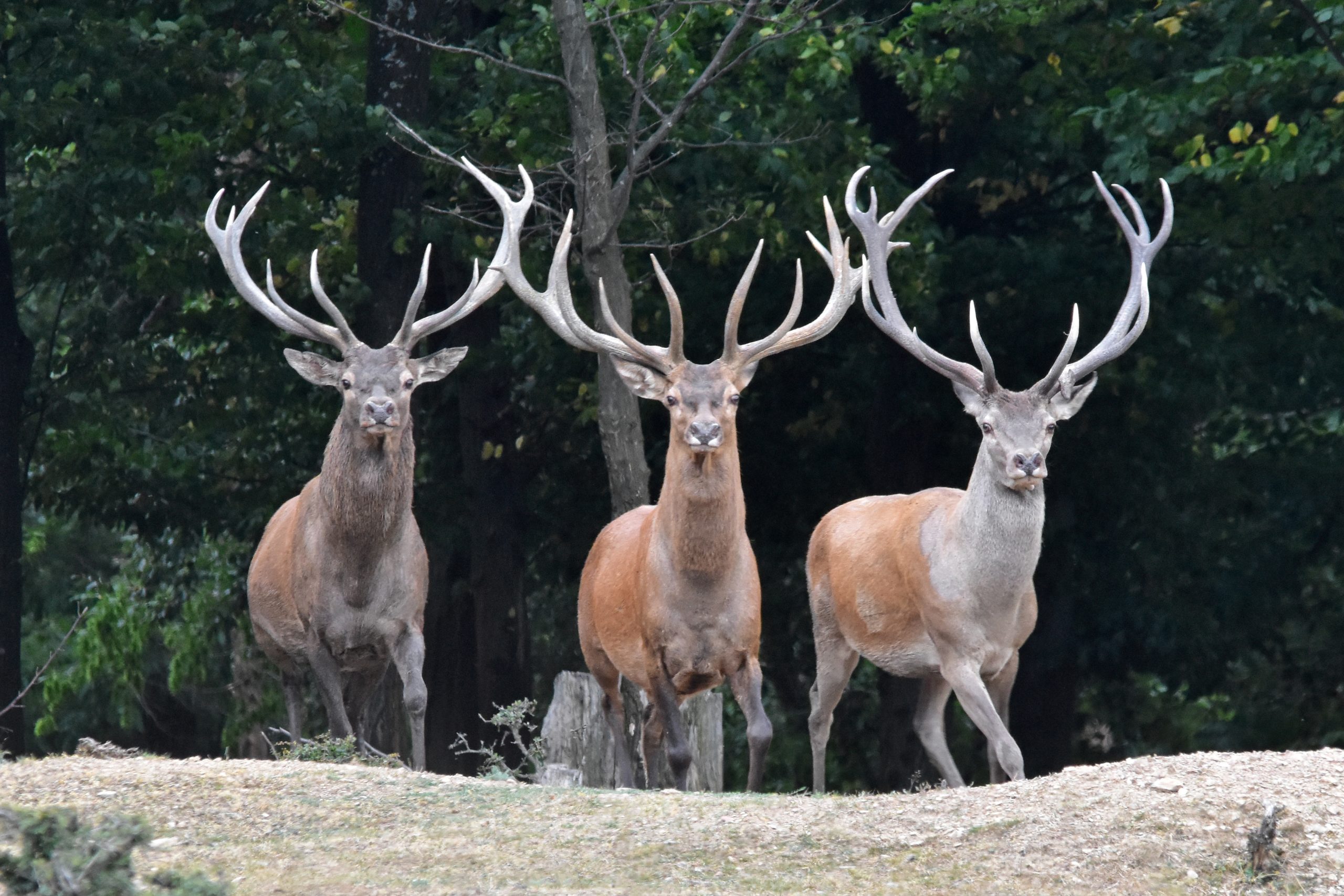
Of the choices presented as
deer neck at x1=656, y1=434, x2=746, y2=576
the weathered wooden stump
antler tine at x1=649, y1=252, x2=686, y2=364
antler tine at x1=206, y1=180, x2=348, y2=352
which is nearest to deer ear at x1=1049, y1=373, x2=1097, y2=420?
deer neck at x1=656, y1=434, x2=746, y2=576

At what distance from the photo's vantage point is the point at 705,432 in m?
8.52

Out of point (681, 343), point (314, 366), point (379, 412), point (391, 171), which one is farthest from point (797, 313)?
point (391, 171)

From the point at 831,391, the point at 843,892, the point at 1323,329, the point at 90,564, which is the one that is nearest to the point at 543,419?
the point at 831,391

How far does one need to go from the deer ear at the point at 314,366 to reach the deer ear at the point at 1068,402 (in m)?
3.50

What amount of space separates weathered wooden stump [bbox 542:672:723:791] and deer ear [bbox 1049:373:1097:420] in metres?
2.59

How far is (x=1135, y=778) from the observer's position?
699 cm

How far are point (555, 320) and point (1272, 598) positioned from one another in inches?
362

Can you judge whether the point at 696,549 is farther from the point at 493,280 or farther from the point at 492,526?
the point at 492,526

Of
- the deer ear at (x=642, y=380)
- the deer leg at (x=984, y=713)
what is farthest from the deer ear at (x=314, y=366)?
the deer leg at (x=984, y=713)

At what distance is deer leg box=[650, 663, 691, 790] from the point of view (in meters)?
8.59

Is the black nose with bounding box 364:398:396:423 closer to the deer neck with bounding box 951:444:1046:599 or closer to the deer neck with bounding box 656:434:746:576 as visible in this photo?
the deer neck with bounding box 656:434:746:576

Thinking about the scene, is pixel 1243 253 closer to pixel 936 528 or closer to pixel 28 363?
pixel 936 528

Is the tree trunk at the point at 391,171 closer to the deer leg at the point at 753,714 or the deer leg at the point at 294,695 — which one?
the deer leg at the point at 294,695

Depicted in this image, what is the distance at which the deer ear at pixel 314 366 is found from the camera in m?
9.77
